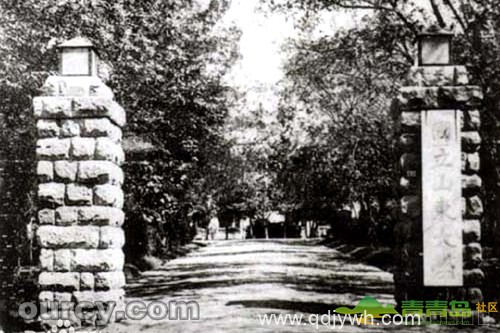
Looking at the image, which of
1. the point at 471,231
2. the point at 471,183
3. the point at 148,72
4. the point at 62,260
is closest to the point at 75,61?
the point at 62,260

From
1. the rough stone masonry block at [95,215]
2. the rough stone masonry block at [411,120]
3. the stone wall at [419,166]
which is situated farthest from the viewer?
the rough stone masonry block at [411,120]

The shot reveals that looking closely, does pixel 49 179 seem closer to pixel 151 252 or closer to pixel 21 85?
pixel 21 85

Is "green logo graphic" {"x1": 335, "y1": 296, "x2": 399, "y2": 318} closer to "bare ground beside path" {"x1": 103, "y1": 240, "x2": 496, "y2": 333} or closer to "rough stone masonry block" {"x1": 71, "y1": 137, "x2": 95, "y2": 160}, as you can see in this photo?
"bare ground beside path" {"x1": 103, "y1": 240, "x2": 496, "y2": 333}

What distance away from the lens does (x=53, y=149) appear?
1074 cm

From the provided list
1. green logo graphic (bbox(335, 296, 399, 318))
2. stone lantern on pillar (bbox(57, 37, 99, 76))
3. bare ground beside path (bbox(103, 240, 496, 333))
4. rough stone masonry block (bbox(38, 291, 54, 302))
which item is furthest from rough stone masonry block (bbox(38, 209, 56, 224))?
green logo graphic (bbox(335, 296, 399, 318))

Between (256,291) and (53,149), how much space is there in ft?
19.3

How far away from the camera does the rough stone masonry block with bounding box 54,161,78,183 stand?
10.7m

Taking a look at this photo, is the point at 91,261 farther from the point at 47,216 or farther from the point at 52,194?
the point at 52,194

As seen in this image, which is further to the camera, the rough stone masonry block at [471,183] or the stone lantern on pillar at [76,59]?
the rough stone masonry block at [471,183]

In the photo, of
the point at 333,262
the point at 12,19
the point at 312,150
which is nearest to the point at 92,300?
the point at 12,19

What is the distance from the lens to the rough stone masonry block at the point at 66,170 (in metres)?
10.7

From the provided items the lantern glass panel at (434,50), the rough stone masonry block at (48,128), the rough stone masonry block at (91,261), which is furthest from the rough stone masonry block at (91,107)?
the lantern glass panel at (434,50)

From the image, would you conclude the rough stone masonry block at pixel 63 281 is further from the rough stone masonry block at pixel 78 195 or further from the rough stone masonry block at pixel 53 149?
the rough stone masonry block at pixel 53 149

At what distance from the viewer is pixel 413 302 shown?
11.1 meters
